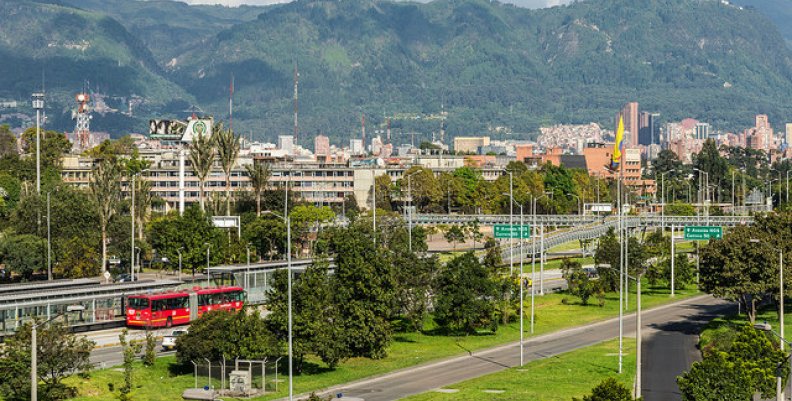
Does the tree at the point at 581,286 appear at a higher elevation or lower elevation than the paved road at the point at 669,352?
higher

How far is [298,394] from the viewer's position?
70.6 m

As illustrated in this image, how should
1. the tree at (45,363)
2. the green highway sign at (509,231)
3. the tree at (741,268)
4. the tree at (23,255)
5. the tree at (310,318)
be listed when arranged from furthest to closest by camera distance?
the tree at (23,255)
the green highway sign at (509,231)
the tree at (741,268)
the tree at (310,318)
the tree at (45,363)

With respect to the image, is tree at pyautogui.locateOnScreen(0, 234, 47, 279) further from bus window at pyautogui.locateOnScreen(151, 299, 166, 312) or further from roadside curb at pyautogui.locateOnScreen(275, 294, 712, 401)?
roadside curb at pyautogui.locateOnScreen(275, 294, 712, 401)

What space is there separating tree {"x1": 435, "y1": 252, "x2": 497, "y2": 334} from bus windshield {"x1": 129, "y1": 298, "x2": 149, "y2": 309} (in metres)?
22.1

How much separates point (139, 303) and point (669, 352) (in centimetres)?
3910

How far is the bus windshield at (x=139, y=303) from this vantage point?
96.7m

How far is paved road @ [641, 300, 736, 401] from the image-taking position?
238ft

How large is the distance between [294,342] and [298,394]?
22.8 ft

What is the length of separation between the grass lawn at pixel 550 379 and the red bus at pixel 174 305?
25024mm

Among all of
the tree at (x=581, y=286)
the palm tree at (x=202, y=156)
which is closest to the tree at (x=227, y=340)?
the tree at (x=581, y=286)

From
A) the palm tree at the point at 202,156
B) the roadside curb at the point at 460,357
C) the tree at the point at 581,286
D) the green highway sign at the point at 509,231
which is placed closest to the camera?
the roadside curb at the point at 460,357

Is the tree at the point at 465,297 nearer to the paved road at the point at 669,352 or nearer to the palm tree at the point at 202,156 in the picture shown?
the paved road at the point at 669,352

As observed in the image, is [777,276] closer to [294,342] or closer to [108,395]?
[294,342]

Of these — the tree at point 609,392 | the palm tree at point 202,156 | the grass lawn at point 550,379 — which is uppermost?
the palm tree at point 202,156
